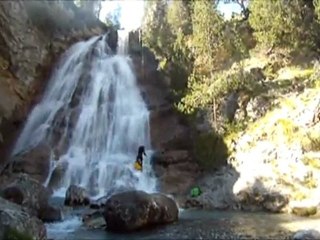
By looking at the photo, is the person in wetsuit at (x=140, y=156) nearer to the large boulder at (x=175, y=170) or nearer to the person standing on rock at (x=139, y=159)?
the person standing on rock at (x=139, y=159)

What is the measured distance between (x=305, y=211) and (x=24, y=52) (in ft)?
73.2

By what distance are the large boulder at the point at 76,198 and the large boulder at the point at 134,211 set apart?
5.08 metres

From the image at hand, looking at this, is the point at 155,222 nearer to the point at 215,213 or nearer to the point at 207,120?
the point at 215,213

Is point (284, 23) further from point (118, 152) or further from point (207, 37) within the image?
point (118, 152)

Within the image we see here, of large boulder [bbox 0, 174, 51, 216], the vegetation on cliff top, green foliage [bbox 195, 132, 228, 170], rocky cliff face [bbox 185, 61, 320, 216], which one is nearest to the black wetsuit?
green foliage [bbox 195, 132, 228, 170]

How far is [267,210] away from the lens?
19.3 m

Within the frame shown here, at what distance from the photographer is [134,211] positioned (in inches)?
590

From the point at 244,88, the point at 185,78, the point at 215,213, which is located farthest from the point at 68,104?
the point at 215,213

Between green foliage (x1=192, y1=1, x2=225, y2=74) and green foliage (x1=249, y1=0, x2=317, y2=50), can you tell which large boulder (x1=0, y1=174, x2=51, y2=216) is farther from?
green foliage (x1=249, y1=0, x2=317, y2=50)

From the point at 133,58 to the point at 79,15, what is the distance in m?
10.4

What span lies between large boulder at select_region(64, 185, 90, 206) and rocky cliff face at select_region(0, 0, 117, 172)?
322 inches

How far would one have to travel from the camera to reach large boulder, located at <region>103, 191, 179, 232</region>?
48.8ft

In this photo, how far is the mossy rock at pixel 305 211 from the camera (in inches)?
687

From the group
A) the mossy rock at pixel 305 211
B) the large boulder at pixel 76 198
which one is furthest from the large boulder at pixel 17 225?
the mossy rock at pixel 305 211
